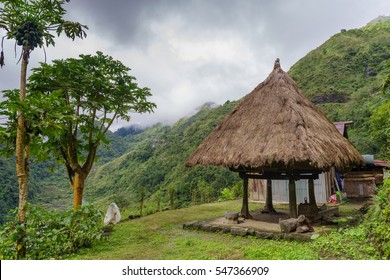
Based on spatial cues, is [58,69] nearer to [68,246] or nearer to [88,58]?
[88,58]

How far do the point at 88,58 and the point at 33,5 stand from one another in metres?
2.81

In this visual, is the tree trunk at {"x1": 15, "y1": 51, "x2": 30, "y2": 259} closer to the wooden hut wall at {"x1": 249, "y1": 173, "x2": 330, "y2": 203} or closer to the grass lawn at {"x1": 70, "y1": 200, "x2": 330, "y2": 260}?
the grass lawn at {"x1": 70, "y1": 200, "x2": 330, "y2": 260}

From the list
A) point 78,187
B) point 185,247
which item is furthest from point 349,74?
point 185,247

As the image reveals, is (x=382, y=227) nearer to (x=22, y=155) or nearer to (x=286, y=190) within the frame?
(x=22, y=155)

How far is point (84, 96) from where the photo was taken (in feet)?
31.5

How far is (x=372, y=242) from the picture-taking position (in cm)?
577

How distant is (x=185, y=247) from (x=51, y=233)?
2.86 m

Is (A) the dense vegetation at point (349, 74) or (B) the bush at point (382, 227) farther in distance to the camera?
(A) the dense vegetation at point (349, 74)

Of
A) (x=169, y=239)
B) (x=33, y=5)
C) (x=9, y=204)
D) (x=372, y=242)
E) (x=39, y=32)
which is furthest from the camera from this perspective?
(x=9, y=204)

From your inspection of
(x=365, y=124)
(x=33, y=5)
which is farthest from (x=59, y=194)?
(x=33, y=5)

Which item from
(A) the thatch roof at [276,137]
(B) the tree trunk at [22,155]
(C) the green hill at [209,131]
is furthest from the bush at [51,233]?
(C) the green hill at [209,131]

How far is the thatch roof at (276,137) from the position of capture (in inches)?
292

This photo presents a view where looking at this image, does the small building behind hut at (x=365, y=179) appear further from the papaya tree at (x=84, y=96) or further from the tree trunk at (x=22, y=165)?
the tree trunk at (x=22, y=165)

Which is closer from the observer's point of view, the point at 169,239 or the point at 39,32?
the point at 39,32
